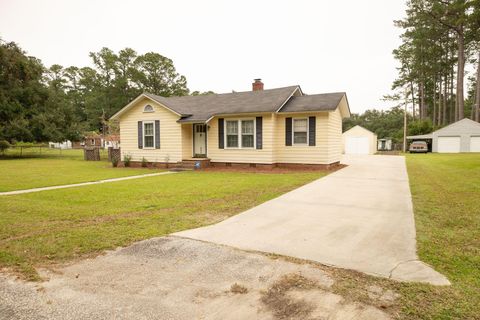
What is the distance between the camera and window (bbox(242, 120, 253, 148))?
15500 millimetres

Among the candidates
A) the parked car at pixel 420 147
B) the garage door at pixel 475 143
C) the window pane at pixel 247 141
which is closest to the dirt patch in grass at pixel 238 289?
the window pane at pixel 247 141

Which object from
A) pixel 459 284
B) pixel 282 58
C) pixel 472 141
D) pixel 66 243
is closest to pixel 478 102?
pixel 472 141

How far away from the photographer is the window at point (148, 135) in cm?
1739

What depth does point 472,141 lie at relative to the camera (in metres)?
32.0

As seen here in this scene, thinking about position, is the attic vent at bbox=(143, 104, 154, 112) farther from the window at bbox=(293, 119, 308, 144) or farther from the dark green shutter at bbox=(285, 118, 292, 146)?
the window at bbox=(293, 119, 308, 144)

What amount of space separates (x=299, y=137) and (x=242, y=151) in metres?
3.18

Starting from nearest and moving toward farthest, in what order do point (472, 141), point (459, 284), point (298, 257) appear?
point (459, 284) → point (298, 257) → point (472, 141)

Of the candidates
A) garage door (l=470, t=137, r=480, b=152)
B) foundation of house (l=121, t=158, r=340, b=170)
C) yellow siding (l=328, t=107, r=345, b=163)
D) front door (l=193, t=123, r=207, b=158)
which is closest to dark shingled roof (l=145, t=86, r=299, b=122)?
front door (l=193, t=123, r=207, b=158)

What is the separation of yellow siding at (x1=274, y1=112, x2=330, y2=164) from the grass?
5.29 m

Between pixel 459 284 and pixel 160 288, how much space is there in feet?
10.2

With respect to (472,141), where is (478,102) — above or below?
above

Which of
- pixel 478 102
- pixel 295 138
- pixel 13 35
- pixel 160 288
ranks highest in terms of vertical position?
pixel 13 35

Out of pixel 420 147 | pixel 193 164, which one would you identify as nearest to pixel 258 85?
pixel 193 164

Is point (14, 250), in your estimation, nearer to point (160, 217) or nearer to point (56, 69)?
point (160, 217)
